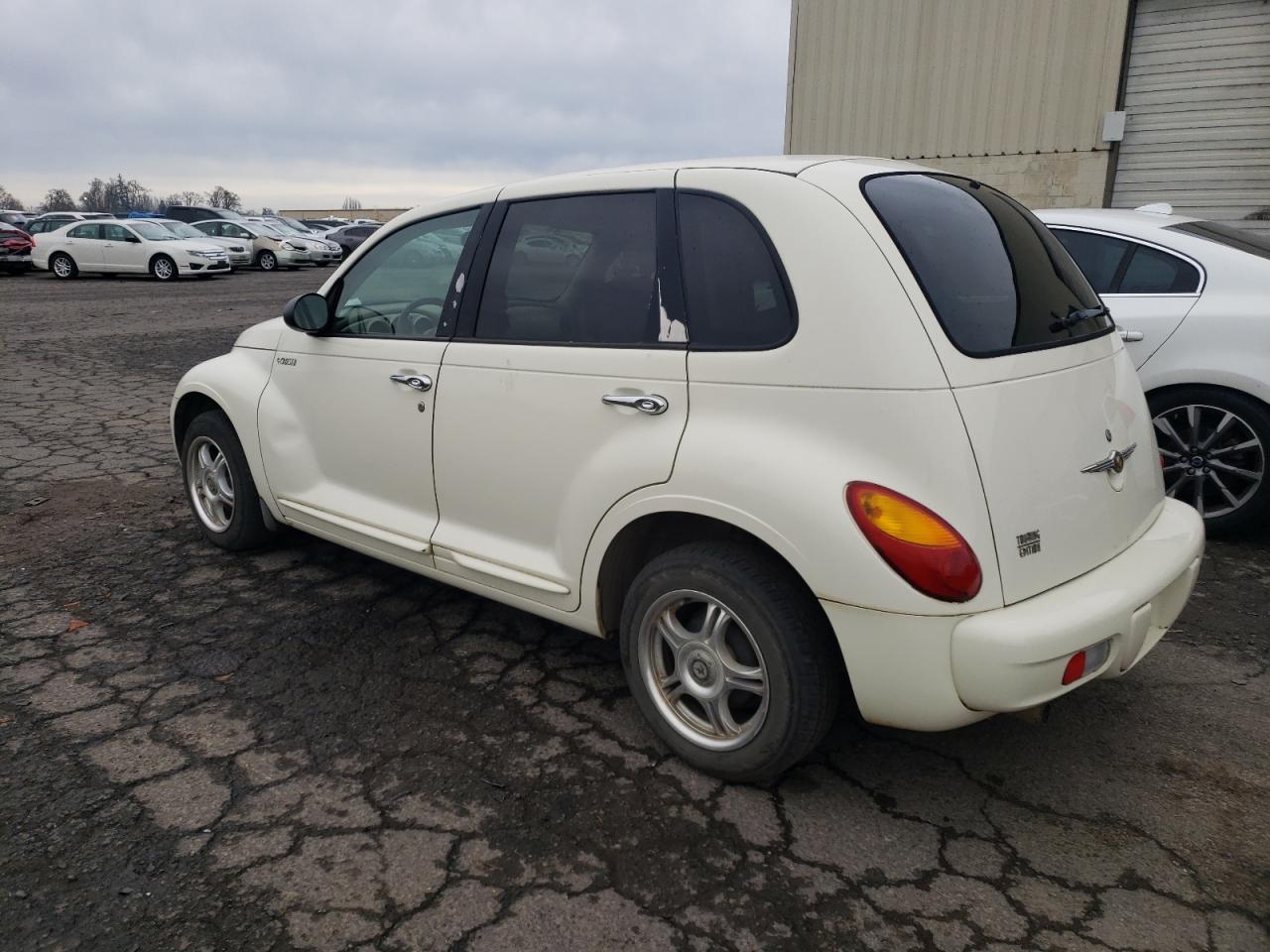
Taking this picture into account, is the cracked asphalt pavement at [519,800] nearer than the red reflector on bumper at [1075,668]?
Yes

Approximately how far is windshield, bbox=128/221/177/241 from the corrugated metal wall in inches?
620

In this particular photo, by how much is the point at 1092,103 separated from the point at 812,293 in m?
12.5

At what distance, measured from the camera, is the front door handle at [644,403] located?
273 cm

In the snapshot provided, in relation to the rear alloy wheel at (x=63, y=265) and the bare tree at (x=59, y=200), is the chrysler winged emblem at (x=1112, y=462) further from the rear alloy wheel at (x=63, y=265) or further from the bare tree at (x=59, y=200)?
the bare tree at (x=59, y=200)

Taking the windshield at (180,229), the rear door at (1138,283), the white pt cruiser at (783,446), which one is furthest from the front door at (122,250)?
the rear door at (1138,283)

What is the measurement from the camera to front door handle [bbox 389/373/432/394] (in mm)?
3387

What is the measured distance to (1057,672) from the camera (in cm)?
236

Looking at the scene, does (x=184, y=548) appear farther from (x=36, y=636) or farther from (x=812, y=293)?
(x=812, y=293)

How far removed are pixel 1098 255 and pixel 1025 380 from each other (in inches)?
120

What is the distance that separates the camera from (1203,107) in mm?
12172

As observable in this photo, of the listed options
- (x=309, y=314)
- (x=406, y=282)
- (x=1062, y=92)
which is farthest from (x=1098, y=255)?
(x=1062, y=92)

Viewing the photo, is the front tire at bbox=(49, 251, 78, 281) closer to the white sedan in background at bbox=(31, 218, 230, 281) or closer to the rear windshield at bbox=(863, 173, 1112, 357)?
the white sedan in background at bbox=(31, 218, 230, 281)

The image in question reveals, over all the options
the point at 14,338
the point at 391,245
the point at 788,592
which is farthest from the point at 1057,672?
the point at 14,338

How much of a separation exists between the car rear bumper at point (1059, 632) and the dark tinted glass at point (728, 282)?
924 mm
